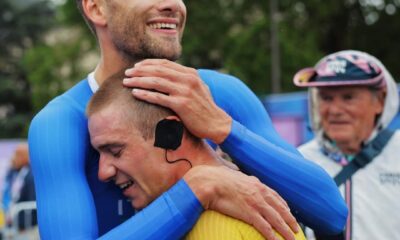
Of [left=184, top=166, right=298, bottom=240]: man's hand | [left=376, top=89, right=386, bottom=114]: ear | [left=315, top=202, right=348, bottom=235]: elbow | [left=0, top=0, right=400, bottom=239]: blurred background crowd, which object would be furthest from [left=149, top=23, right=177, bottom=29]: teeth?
[left=0, top=0, right=400, bottom=239]: blurred background crowd

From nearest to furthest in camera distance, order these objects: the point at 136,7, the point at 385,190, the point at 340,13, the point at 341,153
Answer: the point at 136,7 < the point at 385,190 < the point at 341,153 < the point at 340,13

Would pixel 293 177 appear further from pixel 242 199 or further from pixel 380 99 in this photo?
pixel 380 99

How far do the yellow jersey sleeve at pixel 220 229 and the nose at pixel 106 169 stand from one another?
0.89ft

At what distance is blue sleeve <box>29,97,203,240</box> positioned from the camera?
5.47ft

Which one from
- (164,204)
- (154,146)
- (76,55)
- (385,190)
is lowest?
(76,55)

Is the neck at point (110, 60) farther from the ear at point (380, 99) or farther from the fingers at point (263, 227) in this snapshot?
the ear at point (380, 99)

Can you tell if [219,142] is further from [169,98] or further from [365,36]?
[365,36]

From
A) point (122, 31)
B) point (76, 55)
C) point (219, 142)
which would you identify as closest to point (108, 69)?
Result: point (122, 31)

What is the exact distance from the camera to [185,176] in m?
1.72

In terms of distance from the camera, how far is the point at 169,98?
1.71 m

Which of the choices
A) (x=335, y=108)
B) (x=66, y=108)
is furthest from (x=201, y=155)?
(x=335, y=108)

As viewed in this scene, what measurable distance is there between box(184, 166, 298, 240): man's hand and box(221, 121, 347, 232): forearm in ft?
0.23

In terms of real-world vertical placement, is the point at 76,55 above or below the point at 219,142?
below

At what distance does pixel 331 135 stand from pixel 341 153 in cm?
17
